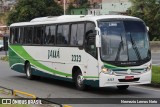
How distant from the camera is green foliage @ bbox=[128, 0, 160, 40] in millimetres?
64750

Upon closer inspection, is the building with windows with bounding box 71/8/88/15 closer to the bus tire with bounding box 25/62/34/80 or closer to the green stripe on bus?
the green stripe on bus

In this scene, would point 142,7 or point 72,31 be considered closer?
point 72,31

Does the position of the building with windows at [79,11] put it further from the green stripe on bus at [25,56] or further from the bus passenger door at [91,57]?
the bus passenger door at [91,57]

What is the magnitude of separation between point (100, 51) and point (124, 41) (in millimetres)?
933

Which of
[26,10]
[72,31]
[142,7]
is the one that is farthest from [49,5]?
[72,31]

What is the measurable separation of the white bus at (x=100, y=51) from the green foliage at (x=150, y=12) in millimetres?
45940

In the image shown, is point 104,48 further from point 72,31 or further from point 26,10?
point 26,10

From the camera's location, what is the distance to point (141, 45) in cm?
1655

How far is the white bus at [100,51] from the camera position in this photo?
15969 mm

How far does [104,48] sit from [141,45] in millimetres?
1436

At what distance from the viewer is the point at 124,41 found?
53.3ft

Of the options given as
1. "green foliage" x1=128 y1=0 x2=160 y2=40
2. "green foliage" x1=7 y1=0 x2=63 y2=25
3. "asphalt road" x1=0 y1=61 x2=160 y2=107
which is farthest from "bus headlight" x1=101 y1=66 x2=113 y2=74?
"green foliage" x1=7 y1=0 x2=63 y2=25

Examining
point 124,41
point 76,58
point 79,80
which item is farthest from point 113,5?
point 124,41

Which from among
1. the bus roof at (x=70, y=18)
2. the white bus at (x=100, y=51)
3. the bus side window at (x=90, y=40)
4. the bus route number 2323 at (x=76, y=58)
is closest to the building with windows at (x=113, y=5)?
the bus roof at (x=70, y=18)
